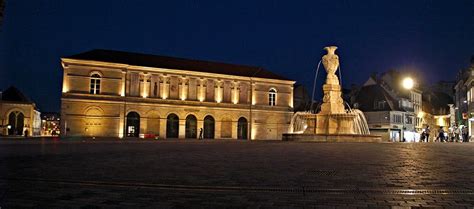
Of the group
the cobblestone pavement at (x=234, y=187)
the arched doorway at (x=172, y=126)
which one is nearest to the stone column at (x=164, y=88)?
the arched doorway at (x=172, y=126)

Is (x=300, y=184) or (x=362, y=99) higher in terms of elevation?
(x=362, y=99)

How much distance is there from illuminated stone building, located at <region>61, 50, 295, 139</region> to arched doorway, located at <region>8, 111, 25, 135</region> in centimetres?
1898

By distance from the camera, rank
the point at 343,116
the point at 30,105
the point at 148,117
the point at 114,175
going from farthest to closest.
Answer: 1. the point at 30,105
2. the point at 148,117
3. the point at 343,116
4. the point at 114,175

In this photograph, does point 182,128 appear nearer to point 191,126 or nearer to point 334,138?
point 191,126

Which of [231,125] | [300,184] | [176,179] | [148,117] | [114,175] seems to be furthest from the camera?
[231,125]

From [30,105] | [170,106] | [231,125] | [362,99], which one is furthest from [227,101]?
[30,105]

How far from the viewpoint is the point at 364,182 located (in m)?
7.64

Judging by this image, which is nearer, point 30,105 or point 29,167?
point 29,167

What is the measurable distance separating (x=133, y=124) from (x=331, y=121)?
105 feet

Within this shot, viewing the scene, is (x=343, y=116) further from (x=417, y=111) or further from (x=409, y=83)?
(x=417, y=111)

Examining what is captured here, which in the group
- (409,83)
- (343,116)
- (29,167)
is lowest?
(29,167)

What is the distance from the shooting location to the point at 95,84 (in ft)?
169

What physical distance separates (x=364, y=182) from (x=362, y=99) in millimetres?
62664

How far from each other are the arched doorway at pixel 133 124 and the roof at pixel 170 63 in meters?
6.35
